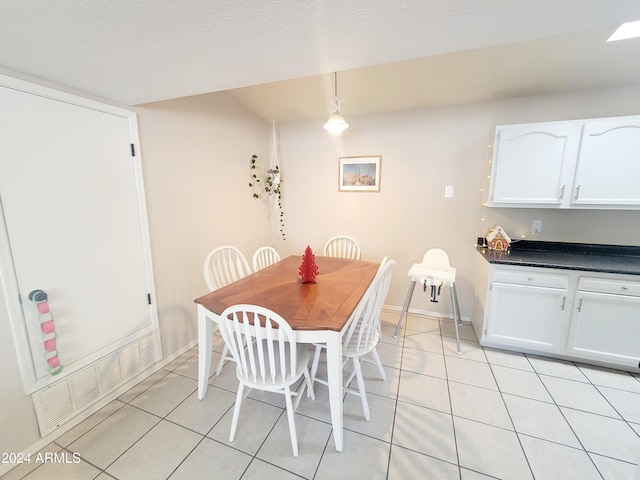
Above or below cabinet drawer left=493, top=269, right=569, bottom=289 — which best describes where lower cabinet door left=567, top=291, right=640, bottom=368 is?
below

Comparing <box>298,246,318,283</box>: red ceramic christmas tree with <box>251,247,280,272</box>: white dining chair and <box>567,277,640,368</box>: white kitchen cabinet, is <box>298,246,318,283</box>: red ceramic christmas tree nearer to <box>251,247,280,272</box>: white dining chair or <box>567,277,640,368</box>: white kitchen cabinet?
<box>251,247,280,272</box>: white dining chair

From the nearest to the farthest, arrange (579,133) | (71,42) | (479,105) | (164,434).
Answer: (71,42) < (164,434) < (579,133) < (479,105)

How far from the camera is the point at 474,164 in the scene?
2.66 meters

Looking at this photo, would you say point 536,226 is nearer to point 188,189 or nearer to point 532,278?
point 532,278

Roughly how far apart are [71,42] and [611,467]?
3.22 metres

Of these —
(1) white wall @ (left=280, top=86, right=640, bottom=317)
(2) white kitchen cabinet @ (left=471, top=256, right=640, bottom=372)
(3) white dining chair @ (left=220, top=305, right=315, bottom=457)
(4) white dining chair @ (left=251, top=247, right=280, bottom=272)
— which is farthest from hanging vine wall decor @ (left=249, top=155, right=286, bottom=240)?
(2) white kitchen cabinet @ (left=471, top=256, right=640, bottom=372)

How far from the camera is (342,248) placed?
311 centimetres

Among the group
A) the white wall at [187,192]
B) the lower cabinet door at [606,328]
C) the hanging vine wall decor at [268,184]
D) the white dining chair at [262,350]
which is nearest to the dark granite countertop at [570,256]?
the lower cabinet door at [606,328]

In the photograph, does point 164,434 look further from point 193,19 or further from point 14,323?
point 193,19

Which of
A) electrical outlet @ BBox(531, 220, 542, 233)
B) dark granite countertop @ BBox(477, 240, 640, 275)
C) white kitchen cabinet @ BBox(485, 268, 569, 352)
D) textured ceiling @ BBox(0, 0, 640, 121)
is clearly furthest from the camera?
electrical outlet @ BBox(531, 220, 542, 233)

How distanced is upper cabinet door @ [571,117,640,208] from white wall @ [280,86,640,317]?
0.30 m

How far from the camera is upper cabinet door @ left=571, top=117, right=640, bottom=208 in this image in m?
2.00

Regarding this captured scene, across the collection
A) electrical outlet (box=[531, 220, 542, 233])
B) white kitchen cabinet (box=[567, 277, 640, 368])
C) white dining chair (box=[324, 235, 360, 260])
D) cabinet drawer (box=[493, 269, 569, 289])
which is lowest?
white kitchen cabinet (box=[567, 277, 640, 368])

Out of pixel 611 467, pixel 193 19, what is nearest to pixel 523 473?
pixel 611 467
